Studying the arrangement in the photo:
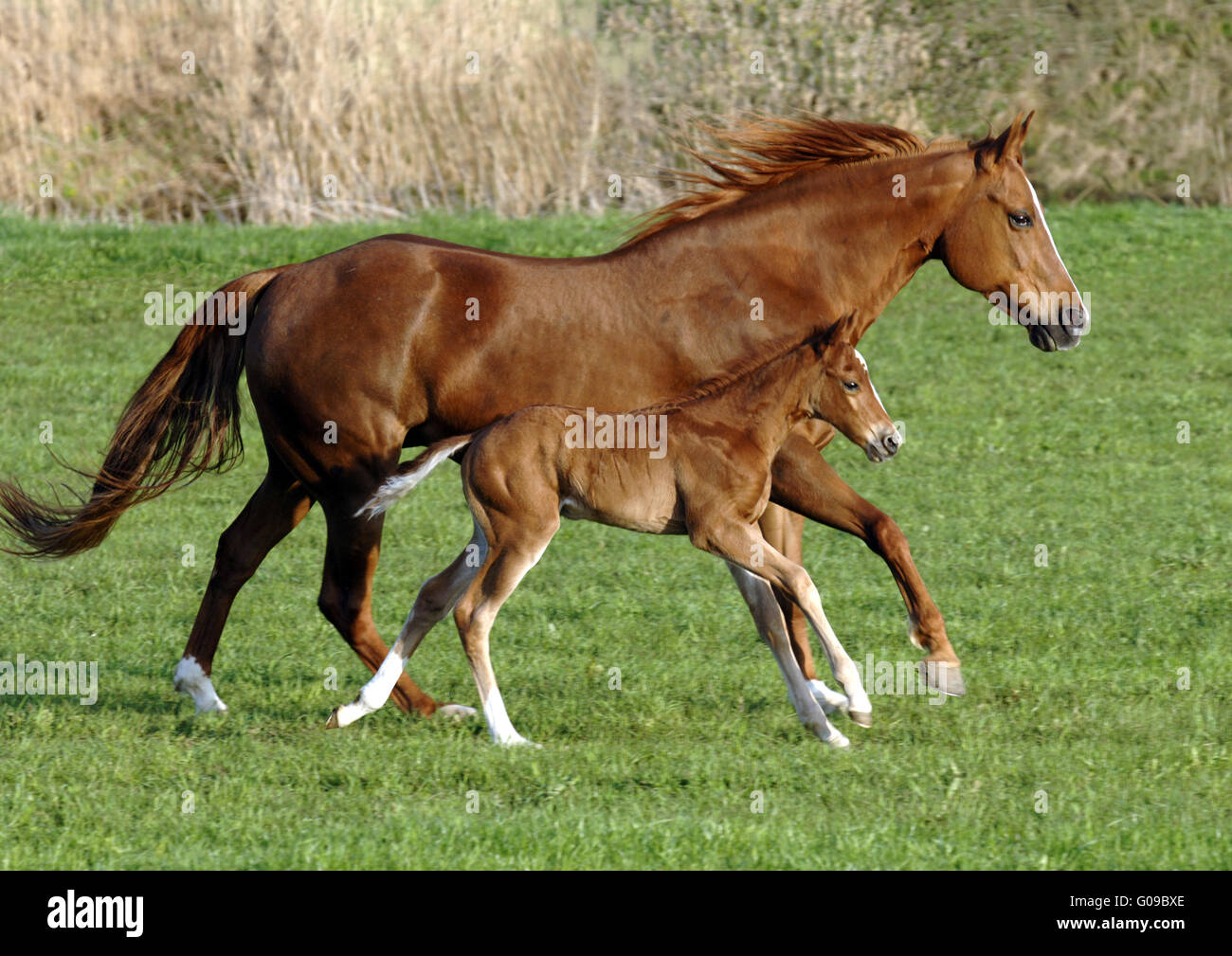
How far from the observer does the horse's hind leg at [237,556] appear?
7273mm

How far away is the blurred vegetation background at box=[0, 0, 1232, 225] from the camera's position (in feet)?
57.7

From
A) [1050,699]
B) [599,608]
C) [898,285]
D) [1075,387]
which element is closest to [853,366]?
[898,285]

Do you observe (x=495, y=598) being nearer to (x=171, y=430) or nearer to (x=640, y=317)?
(x=640, y=317)

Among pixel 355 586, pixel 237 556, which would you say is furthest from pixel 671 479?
pixel 237 556

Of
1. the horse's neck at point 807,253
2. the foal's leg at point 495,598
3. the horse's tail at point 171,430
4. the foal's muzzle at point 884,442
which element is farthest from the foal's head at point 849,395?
the horse's tail at point 171,430

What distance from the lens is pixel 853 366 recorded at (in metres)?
6.46

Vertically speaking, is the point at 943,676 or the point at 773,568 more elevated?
the point at 773,568

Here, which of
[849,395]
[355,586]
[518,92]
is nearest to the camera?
[849,395]

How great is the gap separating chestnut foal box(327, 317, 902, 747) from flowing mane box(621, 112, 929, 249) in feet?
3.42

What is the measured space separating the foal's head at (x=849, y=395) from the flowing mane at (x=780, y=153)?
1.04 metres

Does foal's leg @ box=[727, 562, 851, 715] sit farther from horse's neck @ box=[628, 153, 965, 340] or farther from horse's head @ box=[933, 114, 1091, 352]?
horse's head @ box=[933, 114, 1091, 352]

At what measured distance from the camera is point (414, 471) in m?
6.40

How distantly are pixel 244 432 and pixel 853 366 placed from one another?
29.6ft

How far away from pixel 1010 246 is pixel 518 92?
39.5 ft
